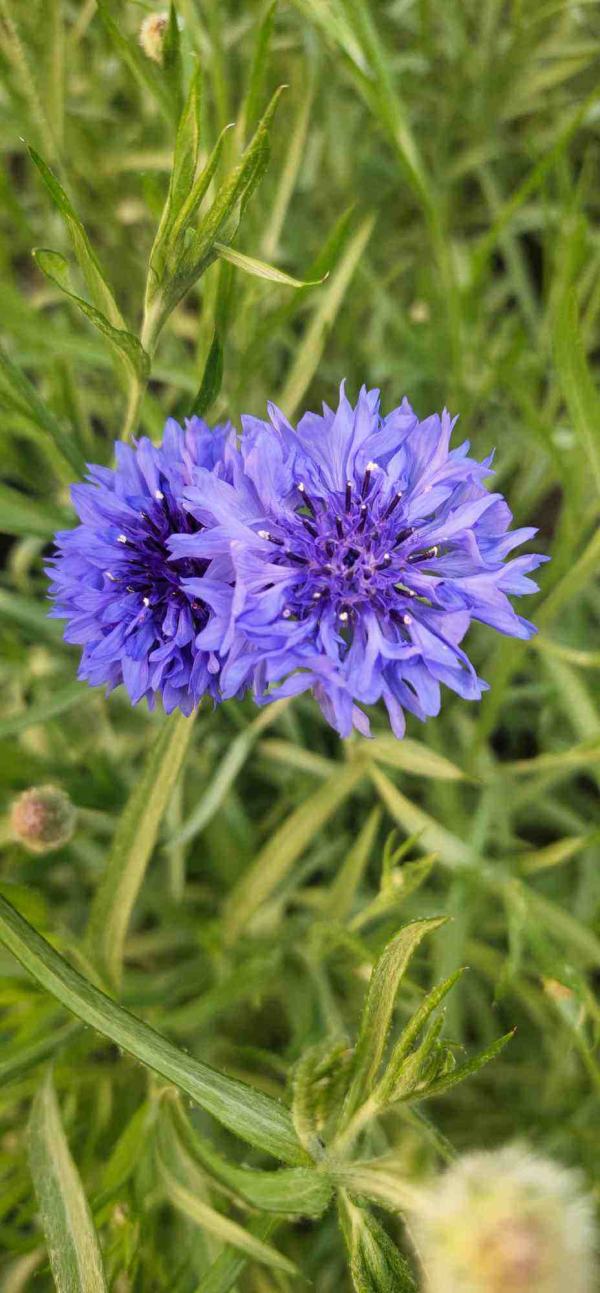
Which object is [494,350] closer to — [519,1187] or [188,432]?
[188,432]

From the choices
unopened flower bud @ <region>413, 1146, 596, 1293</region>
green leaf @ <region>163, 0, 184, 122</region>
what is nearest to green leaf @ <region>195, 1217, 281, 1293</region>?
unopened flower bud @ <region>413, 1146, 596, 1293</region>

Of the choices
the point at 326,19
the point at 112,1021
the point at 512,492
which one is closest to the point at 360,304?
the point at 512,492

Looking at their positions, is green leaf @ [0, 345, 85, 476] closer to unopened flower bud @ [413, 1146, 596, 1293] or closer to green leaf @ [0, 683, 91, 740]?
green leaf @ [0, 683, 91, 740]

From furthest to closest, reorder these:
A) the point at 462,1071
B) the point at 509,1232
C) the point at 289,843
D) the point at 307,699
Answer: the point at 307,699 → the point at 289,843 → the point at 462,1071 → the point at 509,1232

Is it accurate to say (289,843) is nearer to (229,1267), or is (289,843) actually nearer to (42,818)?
(42,818)

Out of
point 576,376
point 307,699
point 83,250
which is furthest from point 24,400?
point 307,699
